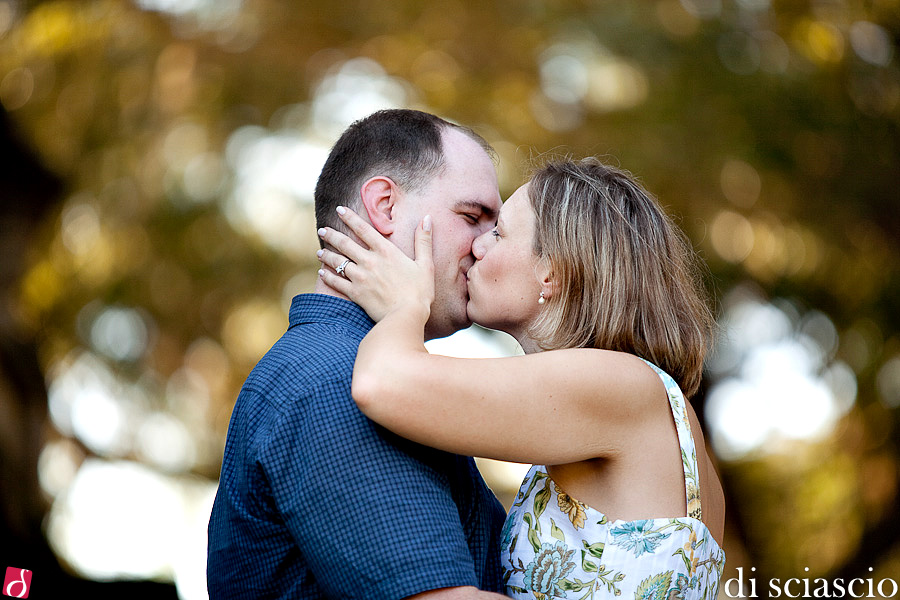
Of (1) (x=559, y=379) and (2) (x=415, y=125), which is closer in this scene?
(1) (x=559, y=379)

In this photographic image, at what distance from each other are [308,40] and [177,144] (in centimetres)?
141

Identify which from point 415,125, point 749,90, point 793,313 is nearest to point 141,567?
point 793,313

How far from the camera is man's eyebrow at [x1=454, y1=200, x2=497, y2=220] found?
2.30 m

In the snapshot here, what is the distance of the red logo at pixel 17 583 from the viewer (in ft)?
11.5

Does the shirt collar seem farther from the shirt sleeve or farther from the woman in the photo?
the shirt sleeve

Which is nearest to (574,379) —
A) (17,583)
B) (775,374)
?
(17,583)

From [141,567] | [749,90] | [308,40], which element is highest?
[308,40]

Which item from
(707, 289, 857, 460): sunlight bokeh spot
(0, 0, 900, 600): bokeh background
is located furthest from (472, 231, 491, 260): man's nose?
(707, 289, 857, 460): sunlight bokeh spot

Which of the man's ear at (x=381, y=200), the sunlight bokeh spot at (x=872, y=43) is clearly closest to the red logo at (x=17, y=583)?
the man's ear at (x=381, y=200)

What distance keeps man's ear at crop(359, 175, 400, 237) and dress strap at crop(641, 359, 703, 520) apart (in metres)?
0.71

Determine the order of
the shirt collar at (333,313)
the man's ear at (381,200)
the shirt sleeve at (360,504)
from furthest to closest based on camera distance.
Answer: the man's ear at (381,200) < the shirt collar at (333,313) < the shirt sleeve at (360,504)

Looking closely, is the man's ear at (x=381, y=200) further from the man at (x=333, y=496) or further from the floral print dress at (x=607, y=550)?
the floral print dress at (x=607, y=550)

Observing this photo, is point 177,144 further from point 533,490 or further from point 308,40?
point 533,490

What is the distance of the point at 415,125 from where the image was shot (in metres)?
2.38
